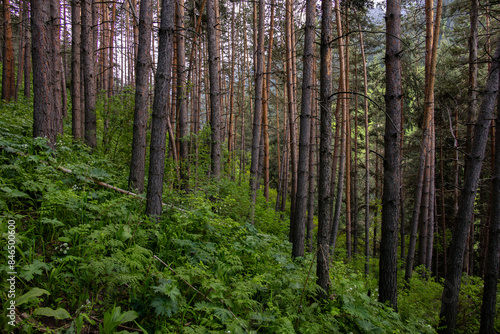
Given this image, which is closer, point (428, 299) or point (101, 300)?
point (101, 300)

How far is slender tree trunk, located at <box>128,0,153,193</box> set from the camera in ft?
15.3

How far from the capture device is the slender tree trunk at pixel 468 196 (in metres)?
5.04

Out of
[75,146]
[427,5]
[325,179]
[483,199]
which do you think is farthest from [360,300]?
[483,199]

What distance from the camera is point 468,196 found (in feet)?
17.1

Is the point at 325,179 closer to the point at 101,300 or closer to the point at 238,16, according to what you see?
the point at 101,300

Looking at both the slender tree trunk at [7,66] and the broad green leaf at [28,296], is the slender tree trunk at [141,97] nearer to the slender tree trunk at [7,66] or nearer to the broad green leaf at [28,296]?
the broad green leaf at [28,296]

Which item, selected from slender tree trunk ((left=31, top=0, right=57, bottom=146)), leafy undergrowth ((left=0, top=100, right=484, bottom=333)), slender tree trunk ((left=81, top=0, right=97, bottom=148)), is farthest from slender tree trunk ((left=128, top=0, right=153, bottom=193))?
slender tree trunk ((left=81, top=0, right=97, bottom=148))

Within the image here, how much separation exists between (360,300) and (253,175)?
558 centimetres

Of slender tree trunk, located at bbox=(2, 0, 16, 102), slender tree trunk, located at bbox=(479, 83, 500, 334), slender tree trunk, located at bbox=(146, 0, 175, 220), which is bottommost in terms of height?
slender tree trunk, located at bbox=(479, 83, 500, 334)

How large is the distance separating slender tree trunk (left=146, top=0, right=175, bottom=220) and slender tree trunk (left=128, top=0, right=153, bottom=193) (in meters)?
0.82

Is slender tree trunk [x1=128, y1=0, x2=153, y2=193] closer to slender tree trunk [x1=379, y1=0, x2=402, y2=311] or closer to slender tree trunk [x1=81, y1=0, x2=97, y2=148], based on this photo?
slender tree trunk [x1=81, y1=0, x2=97, y2=148]

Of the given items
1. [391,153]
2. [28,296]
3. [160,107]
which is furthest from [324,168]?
[28,296]

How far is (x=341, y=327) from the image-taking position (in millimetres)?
3287

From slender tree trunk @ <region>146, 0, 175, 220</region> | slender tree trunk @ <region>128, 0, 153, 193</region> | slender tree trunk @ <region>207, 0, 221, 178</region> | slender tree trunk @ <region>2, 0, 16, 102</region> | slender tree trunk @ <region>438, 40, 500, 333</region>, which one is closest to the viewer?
slender tree trunk @ <region>146, 0, 175, 220</region>
